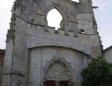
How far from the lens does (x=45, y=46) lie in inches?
484

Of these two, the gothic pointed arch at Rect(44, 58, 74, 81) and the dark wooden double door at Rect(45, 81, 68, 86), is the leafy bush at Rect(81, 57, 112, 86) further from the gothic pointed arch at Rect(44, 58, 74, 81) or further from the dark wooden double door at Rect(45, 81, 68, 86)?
the dark wooden double door at Rect(45, 81, 68, 86)

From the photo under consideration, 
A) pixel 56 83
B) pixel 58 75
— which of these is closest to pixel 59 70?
pixel 58 75

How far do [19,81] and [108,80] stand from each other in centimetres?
545

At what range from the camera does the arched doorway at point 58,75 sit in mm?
11910

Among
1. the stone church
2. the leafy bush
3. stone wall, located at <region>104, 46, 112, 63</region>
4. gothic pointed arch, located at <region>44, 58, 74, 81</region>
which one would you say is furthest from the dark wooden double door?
stone wall, located at <region>104, 46, 112, 63</region>

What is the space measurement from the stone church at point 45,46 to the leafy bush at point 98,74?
1.21 metres

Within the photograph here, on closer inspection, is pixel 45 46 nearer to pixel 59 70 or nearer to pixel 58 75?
pixel 59 70

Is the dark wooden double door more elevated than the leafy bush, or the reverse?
the leafy bush

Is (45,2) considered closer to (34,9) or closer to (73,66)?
(34,9)

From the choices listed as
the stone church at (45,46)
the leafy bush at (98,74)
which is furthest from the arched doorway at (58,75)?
the leafy bush at (98,74)

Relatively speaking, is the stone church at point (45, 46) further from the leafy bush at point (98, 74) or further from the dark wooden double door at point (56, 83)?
the leafy bush at point (98, 74)

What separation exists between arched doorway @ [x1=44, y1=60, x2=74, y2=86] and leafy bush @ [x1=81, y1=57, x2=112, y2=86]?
1.27 meters

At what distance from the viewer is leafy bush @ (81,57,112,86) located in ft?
36.4

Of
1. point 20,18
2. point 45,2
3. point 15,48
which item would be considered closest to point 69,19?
point 45,2
